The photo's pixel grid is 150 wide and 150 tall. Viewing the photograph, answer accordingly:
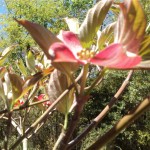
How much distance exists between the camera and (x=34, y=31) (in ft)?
0.80

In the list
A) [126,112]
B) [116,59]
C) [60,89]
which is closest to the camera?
[116,59]

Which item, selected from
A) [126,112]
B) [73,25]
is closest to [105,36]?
[73,25]

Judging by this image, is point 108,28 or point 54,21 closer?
point 108,28

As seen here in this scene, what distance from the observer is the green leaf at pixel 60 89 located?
0.32 meters

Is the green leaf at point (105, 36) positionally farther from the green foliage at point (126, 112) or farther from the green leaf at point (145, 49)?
the green foliage at point (126, 112)

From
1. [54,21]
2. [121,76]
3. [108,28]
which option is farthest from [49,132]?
[108,28]

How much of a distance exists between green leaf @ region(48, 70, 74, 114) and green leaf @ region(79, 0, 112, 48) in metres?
0.05

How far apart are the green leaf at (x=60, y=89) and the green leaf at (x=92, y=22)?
0.16ft

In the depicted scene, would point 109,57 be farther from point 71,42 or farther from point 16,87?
point 16,87

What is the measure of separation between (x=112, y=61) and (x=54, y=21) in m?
12.9

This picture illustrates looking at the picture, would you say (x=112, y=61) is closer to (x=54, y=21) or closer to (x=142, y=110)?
(x=142, y=110)

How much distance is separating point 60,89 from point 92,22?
82 mm

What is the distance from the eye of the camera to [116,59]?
20 cm

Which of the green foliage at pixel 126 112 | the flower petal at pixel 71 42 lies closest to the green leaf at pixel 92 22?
the flower petal at pixel 71 42
